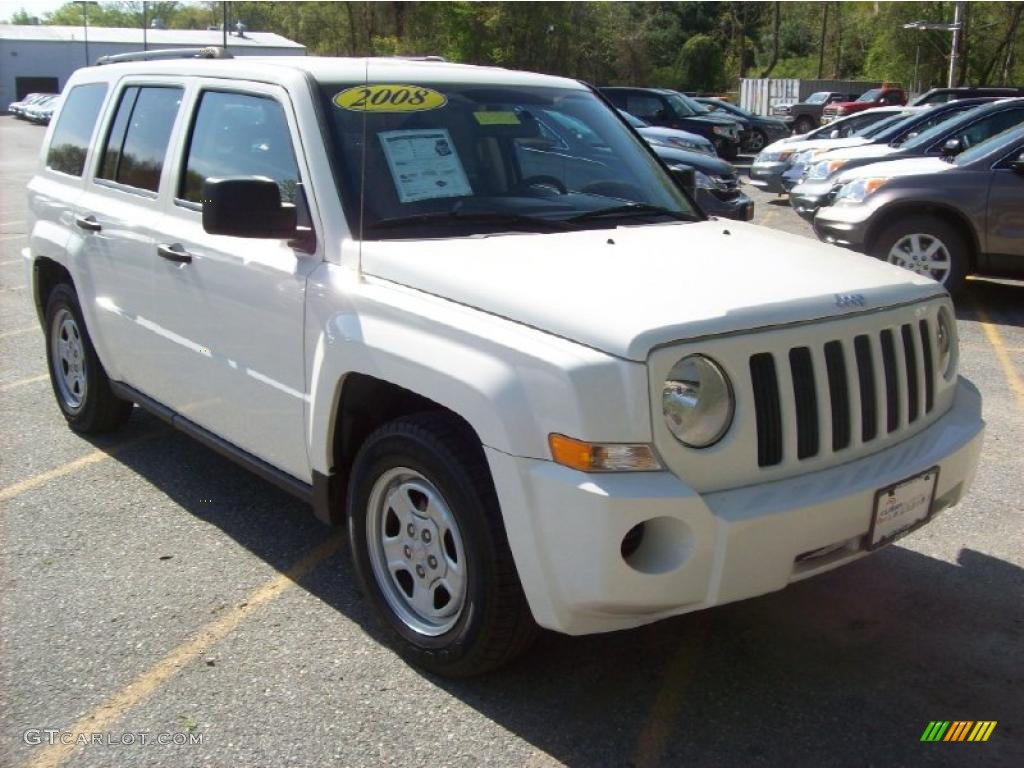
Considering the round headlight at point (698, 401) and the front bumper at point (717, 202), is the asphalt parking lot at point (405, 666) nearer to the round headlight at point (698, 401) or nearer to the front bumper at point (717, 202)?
the round headlight at point (698, 401)

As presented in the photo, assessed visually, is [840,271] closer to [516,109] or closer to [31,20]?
[516,109]

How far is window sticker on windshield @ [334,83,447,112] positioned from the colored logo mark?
8.91 feet

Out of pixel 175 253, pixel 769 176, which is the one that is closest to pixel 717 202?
pixel 769 176

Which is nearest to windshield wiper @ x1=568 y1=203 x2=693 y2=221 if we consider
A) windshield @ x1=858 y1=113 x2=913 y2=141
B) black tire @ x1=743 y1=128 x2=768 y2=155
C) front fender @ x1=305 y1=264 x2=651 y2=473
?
front fender @ x1=305 y1=264 x2=651 y2=473

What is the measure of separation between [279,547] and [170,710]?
126 cm

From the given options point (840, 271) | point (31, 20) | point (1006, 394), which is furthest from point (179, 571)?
point (31, 20)

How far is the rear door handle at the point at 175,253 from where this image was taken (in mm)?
4387

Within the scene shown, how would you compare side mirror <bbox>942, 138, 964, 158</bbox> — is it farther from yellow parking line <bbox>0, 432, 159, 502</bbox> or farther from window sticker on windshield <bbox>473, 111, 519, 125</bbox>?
yellow parking line <bbox>0, 432, 159, 502</bbox>

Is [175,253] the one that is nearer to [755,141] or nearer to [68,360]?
[68,360]

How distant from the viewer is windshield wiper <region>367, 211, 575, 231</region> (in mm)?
3750

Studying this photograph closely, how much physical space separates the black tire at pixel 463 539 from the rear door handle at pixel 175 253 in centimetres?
133

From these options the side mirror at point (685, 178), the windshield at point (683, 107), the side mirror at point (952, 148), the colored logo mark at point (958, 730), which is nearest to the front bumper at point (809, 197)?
the side mirror at point (952, 148)

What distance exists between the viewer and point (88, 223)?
17.0 feet

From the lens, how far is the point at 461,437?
326 cm
